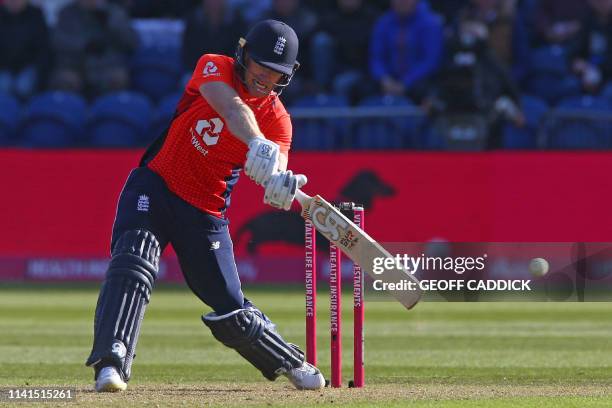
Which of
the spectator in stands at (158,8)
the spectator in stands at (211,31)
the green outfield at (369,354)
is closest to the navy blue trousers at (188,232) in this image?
the green outfield at (369,354)

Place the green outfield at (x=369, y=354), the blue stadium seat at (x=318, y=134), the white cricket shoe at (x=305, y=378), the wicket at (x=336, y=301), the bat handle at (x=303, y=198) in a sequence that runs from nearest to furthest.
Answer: the bat handle at (x=303, y=198), the green outfield at (x=369, y=354), the wicket at (x=336, y=301), the white cricket shoe at (x=305, y=378), the blue stadium seat at (x=318, y=134)

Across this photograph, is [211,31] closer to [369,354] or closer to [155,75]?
[155,75]

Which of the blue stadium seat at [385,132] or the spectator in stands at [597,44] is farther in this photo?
the spectator in stands at [597,44]

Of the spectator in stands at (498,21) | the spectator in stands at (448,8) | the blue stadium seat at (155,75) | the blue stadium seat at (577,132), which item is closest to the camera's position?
the blue stadium seat at (577,132)

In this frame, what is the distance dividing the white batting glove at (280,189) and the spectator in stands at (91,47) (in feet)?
39.3

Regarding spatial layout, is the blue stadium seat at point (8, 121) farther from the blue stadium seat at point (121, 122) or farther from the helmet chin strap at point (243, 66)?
the helmet chin strap at point (243, 66)

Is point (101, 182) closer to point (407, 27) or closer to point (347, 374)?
point (407, 27)

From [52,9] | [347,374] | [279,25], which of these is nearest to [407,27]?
[52,9]

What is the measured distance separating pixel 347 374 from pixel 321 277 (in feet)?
24.9

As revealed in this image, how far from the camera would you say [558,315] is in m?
14.3

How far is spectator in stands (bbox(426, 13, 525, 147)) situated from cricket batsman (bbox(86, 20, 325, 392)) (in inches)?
358

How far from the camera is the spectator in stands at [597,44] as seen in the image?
1802 centimetres

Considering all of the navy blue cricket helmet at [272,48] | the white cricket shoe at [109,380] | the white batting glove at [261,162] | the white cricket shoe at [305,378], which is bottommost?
the white cricket shoe at [305,378]

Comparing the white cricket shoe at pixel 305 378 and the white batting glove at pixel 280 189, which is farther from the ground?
the white batting glove at pixel 280 189
